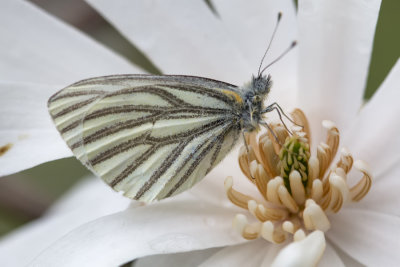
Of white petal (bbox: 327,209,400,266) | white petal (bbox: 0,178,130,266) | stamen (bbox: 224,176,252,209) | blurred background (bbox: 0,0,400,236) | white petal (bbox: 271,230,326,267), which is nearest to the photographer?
white petal (bbox: 271,230,326,267)

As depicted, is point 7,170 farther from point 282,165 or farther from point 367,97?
point 367,97

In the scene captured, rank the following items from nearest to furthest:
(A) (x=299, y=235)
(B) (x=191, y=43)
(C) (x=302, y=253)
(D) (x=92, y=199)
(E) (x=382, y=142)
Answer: (C) (x=302, y=253) < (A) (x=299, y=235) < (E) (x=382, y=142) < (B) (x=191, y=43) < (D) (x=92, y=199)

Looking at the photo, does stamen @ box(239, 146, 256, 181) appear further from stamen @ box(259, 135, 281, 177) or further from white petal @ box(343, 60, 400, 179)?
white petal @ box(343, 60, 400, 179)

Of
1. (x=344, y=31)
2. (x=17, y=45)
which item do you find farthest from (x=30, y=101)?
(x=344, y=31)

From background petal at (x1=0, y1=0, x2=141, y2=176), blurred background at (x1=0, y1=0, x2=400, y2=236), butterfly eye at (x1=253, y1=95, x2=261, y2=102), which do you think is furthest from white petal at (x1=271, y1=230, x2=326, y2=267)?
blurred background at (x1=0, y1=0, x2=400, y2=236)

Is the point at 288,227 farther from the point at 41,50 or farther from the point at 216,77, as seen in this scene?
the point at 41,50

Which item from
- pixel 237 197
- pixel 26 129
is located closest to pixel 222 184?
pixel 237 197

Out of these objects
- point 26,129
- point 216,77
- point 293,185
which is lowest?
point 293,185
